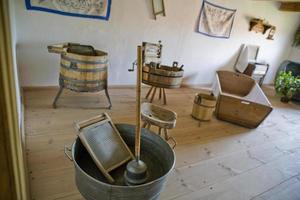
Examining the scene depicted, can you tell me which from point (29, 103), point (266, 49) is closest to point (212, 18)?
point (266, 49)

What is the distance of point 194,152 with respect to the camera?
2.33m

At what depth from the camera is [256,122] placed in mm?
3102

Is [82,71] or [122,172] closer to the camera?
[122,172]

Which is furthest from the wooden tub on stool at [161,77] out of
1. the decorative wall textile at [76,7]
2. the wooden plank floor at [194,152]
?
the decorative wall textile at [76,7]

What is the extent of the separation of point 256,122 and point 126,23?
7.95 ft

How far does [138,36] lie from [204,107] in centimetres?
161

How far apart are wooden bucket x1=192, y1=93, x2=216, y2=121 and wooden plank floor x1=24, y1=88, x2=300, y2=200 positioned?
11 centimetres

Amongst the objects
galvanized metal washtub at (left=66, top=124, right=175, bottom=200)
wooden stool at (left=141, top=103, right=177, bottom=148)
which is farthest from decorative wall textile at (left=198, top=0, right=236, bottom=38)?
galvanized metal washtub at (left=66, top=124, right=175, bottom=200)

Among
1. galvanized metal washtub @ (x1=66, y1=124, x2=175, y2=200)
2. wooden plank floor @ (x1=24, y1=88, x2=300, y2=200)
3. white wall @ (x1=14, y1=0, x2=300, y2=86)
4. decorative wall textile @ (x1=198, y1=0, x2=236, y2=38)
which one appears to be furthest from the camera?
decorative wall textile @ (x1=198, y1=0, x2=236, y2=38)

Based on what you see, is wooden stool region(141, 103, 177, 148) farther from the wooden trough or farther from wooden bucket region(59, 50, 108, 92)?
the wooden trough

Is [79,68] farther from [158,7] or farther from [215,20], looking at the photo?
[215,20]

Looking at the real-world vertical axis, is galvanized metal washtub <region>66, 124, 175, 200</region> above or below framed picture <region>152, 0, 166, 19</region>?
below

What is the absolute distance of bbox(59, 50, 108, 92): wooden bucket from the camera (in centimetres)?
249

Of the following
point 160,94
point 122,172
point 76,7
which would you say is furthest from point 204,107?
point 76,7
